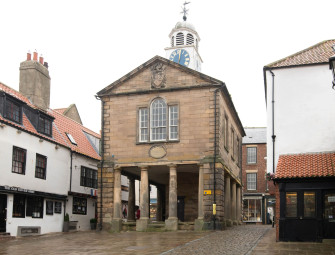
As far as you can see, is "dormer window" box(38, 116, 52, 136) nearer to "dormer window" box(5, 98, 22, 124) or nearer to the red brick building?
"dormer window" box(5, 98, 22, 124)

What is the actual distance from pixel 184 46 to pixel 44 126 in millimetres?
17455

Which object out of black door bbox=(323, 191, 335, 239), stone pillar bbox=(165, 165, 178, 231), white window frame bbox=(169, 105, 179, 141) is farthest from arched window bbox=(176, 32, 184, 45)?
black door bbox=(323, 191, 335, 239)

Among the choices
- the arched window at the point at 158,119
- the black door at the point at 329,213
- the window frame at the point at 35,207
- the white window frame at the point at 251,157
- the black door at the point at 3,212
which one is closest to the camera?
the black door at the point at 329,213

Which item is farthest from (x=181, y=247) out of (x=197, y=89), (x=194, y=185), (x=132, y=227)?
(x=194, y=185)

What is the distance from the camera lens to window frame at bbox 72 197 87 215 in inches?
1319

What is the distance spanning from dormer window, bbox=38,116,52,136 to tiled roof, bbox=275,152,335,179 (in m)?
16.1

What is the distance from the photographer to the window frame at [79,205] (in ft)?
110

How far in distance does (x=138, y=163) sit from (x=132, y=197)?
14.6 feet

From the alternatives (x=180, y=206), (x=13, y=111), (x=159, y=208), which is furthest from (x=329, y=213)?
(x=159, y=208)

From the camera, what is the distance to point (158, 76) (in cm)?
2950

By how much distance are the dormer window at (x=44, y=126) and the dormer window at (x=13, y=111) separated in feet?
8.27

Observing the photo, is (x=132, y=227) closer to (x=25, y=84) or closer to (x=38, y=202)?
(x=38, y=202)

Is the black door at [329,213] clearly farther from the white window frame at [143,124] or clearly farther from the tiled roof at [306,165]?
the white window frame at [143,124]

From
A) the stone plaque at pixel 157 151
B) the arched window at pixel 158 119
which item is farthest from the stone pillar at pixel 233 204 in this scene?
the arched window at pixel 158 119
